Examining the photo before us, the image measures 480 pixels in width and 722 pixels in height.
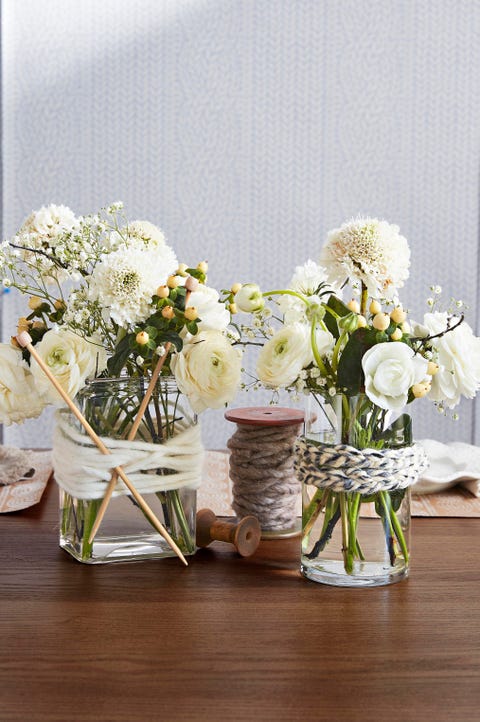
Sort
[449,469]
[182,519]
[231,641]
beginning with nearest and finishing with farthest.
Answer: [231,641]
[182,519]
[449,469]

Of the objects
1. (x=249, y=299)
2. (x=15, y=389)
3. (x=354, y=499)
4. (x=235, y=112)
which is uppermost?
(x=235, y=112)

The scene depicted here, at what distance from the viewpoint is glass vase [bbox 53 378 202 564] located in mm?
991

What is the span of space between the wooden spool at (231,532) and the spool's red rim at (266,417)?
12 cm

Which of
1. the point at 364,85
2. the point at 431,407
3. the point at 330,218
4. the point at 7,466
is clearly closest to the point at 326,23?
the point at 364,85

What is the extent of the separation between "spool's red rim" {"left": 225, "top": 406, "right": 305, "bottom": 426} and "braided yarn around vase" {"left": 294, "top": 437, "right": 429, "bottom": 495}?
0.15 m

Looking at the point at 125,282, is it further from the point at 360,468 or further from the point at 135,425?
the point at 360,468

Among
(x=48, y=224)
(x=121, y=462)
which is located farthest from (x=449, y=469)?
(x=48, y=224)

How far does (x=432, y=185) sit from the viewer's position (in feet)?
10.4

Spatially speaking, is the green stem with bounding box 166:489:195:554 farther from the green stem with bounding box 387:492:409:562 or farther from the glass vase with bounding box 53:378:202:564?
the green stem with bounding box 387:492:409:562

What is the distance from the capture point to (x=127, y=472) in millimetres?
994

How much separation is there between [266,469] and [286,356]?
0.24 m

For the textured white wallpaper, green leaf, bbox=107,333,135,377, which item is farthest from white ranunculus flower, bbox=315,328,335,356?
the textured white wallpaper

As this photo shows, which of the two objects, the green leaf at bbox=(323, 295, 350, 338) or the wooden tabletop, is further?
the green leaf at bbox=(323, 295, 350, 338)

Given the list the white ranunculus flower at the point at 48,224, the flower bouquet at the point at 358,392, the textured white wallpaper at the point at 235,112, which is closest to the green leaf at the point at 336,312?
the flower bouquet at the point at 358,392
